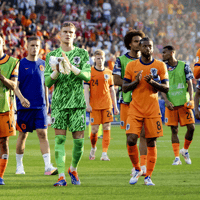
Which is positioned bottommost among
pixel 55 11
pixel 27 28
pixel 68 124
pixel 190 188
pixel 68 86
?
pixel 190 188

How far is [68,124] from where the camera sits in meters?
5.54

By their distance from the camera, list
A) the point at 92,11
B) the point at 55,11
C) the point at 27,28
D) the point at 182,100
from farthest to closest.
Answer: the point at 92,11 < the point at 55,11 < the point at 27,28 < the point at 182,100

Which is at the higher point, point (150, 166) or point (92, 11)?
point (92, 11)

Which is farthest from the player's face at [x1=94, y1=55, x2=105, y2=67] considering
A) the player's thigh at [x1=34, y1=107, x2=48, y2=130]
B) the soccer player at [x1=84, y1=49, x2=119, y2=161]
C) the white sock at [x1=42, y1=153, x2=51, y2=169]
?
the white sock at [x1=42, y1=153, x2=51, y2=169]

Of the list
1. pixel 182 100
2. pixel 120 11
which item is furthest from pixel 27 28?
pixel 182 100

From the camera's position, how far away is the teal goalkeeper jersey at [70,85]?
547 cm

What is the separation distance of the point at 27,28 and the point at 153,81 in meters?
16.4

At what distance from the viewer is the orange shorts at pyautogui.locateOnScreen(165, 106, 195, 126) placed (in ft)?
25.9

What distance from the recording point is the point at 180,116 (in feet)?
26.1

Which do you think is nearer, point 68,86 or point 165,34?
point 68,86

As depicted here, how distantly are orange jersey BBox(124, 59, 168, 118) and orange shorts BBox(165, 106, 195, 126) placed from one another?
2.51 metres

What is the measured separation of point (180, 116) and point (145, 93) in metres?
2.68

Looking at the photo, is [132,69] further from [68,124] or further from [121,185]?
[121,185]

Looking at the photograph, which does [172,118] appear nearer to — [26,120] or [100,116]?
[100,116]
